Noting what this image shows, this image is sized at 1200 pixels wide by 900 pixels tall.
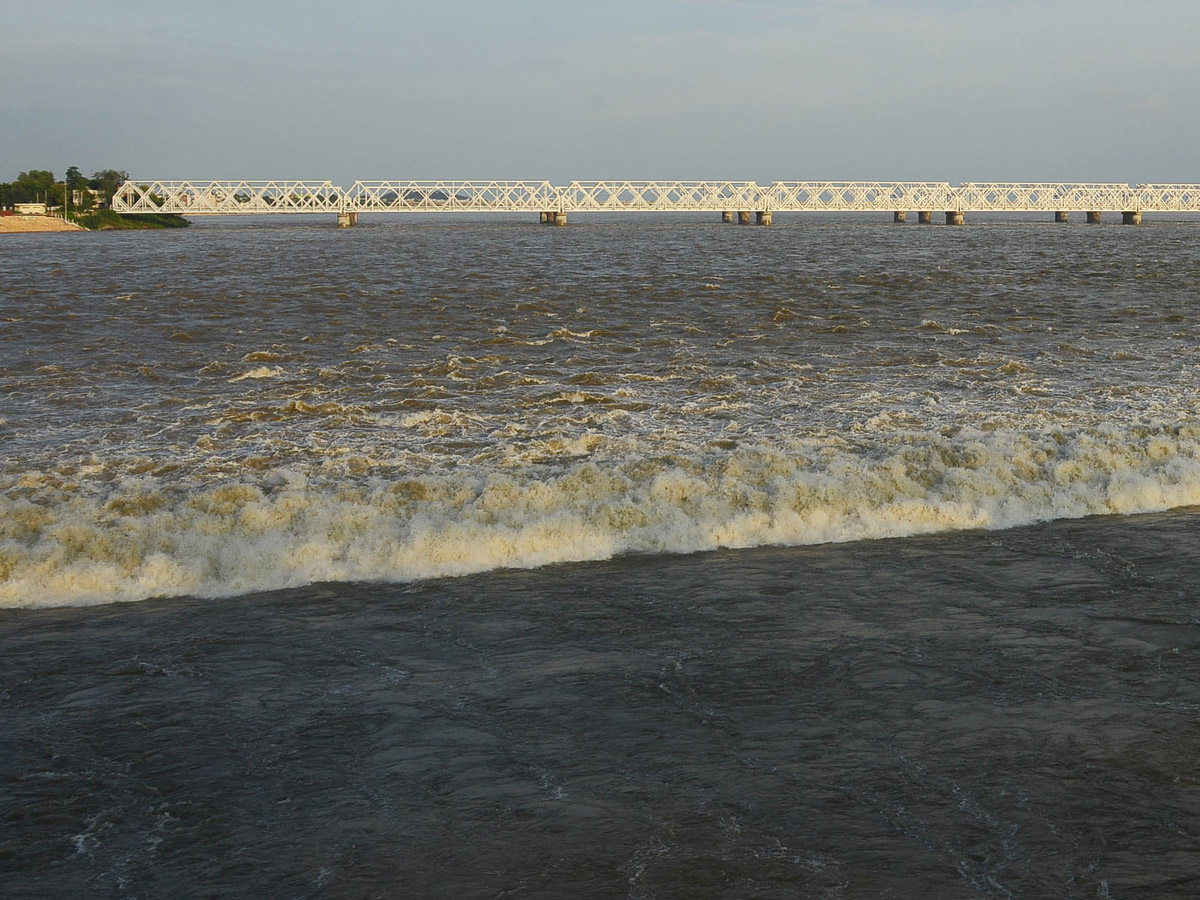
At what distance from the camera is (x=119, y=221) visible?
553 feet

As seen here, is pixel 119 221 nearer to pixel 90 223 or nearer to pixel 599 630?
pixel 90 223

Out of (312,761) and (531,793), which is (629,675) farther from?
(312,761)

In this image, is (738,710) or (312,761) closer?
(312,761)

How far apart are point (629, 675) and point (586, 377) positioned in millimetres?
14409

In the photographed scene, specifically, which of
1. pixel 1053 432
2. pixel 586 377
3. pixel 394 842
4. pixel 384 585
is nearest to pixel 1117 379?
pixel 1053 432

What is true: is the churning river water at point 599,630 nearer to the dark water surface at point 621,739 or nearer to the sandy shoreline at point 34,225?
the dark water surface at point 621,739

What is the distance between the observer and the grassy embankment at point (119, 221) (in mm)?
162250

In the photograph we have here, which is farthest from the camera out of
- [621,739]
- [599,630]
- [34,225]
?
[34,225]

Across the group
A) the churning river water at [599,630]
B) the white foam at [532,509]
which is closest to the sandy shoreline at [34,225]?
the churning river water at [599,630]

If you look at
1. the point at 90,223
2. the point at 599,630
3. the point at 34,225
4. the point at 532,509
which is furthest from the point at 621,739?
the point at 90,223

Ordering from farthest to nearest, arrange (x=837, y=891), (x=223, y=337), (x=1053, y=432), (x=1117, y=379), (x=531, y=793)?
(x=223, y=337), (x=1117, y=379), (x=1053, y=432), (x=531, y=793), (x=837, y=891)

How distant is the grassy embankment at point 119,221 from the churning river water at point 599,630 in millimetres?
154684

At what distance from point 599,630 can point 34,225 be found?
160m

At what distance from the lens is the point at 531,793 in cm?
718
